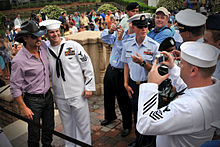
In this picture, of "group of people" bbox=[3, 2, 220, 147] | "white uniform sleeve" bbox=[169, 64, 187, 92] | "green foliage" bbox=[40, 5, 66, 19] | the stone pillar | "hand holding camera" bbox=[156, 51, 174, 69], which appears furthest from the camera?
"green foliage" bbox=[40, 5, 66, 19]

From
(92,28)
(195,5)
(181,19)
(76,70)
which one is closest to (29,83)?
(76,70)

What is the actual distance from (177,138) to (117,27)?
2555mm

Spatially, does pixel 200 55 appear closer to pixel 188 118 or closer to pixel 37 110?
pixel 188 118

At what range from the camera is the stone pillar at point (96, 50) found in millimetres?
4738

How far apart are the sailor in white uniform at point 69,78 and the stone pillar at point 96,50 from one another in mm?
1733

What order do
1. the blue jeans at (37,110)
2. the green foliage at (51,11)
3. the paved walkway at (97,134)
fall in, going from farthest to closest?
the green foliage at (51,11) < the paved walkway at (97,134) < the blue jeans at (37,110)

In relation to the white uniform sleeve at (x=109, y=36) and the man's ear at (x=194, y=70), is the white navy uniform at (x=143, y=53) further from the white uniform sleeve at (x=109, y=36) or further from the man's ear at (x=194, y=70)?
the man's ear at (x=194, y=70)

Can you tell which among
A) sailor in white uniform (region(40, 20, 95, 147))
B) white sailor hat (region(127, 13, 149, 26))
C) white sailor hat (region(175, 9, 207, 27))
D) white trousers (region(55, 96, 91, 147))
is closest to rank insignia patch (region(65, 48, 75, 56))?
sailor in white uniform (region(40, 20, 95, 147))

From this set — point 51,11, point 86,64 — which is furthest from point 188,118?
point 51,11

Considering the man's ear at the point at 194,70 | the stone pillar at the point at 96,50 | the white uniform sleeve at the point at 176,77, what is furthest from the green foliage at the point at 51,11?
the man's ear at the point at 194,70

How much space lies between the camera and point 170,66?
1914mm

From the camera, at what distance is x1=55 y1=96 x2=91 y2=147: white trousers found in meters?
3.00

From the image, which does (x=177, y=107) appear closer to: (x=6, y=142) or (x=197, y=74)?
(x=197, y=74)

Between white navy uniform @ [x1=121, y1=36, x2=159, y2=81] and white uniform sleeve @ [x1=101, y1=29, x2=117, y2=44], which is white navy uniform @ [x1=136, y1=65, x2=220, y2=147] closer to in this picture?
white navy uniform @ [x1=121, y1=36, x2=159, y2=81]
